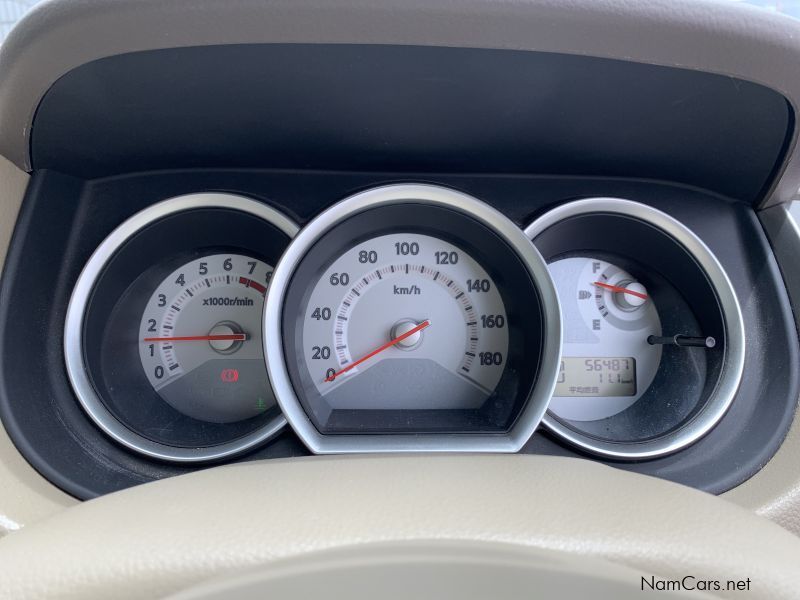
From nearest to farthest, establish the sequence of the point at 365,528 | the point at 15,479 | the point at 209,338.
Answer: the point at 365,528
the point at 15,479
the point at 209,338

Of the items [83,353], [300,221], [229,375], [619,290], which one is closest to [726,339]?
[619,290]

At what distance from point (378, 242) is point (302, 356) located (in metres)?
0.37

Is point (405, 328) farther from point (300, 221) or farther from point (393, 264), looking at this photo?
point (300, 221)

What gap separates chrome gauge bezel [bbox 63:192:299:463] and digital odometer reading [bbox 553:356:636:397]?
2.57 ft

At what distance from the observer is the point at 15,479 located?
1.18 meters

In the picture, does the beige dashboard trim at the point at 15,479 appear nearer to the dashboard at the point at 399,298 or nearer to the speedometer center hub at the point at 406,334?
the dashboard at the point at 399,298

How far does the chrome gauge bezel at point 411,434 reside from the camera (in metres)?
1.43

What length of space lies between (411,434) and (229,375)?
1.85ft

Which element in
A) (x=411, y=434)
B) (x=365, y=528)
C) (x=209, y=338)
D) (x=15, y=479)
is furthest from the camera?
(x=209, y=338)

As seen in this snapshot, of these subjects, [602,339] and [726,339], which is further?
[602,339]

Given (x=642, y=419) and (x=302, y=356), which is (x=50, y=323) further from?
(x=642, y=419)

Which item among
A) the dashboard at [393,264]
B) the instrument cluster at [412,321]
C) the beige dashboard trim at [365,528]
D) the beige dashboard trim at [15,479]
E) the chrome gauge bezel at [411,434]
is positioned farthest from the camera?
the instrument cluster at [412,321]

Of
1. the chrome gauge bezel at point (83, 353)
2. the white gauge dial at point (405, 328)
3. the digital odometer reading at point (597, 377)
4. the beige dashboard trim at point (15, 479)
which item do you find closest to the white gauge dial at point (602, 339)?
the digital odometer reading at point (597, 377)

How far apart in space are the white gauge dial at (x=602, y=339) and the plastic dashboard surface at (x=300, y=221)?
0.84 ft
